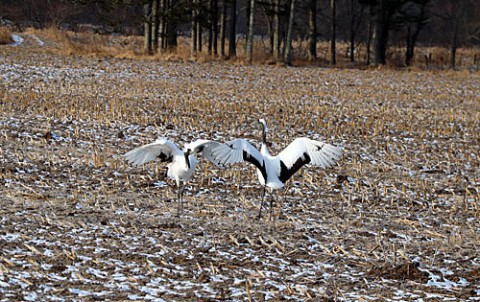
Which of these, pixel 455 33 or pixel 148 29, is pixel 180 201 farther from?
pixel 455 33

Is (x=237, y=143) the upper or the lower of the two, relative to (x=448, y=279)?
upper

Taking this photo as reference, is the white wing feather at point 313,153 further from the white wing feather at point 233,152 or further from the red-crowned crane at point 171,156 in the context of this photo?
the red-crowned crane at point 171,156

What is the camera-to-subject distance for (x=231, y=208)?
8203 millimetres

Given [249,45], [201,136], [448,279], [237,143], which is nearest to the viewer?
[448,279]

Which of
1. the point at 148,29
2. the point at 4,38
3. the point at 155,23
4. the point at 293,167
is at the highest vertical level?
the point at 155,23

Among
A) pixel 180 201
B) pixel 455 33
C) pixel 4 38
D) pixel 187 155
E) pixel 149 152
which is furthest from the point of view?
pixel 455 33

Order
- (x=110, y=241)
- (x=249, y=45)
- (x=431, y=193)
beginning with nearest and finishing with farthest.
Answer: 1. (x=110, y=241)
2. (x=431, y=193)
3. (x=249, y=45)

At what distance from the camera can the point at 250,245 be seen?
6.77 meters

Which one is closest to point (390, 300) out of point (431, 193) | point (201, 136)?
point (431, 193)

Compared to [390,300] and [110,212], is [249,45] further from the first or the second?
[390,300]

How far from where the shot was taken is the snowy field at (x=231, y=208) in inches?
226

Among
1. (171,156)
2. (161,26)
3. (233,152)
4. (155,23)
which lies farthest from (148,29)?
(233,152)

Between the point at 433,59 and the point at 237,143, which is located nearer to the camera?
the point at 237,143

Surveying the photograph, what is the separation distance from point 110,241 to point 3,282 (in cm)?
137
